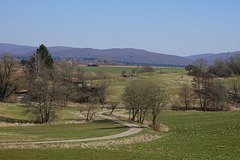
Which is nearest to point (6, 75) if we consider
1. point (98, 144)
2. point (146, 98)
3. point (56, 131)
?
point (56, 131)

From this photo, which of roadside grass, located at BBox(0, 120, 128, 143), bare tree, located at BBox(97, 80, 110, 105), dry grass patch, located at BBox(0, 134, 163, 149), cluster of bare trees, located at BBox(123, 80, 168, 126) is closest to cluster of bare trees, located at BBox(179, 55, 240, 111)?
bare tree, located at BBox(97, 80, 110, 105)

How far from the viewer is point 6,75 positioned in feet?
259

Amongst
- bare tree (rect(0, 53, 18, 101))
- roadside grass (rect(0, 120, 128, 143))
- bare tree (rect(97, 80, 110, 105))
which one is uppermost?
bare tree (rect(0, 53, 18, 101))

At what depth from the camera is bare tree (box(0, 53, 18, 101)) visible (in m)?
78.7

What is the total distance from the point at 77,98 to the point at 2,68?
92.6ft

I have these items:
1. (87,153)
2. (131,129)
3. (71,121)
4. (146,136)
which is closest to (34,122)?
(71,121)

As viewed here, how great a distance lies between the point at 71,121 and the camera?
5903 centimetres

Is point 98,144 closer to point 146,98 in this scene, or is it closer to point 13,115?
point 146,98

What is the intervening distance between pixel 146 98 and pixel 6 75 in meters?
45.6

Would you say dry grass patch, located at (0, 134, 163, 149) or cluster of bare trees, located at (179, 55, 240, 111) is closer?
dry grass patch, located at (0, 134, 163, 149)

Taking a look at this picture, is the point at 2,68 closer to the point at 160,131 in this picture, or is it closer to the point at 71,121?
the point at 71,121

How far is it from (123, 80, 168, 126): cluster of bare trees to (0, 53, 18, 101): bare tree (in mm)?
37731

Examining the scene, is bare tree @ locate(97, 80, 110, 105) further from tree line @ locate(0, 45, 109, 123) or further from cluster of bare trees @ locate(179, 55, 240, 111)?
cluster of bare trees @ locate(179, 55, 240, 111)

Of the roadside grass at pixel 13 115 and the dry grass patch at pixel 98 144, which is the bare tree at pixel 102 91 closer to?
the roadside grass at pixel 13 115
